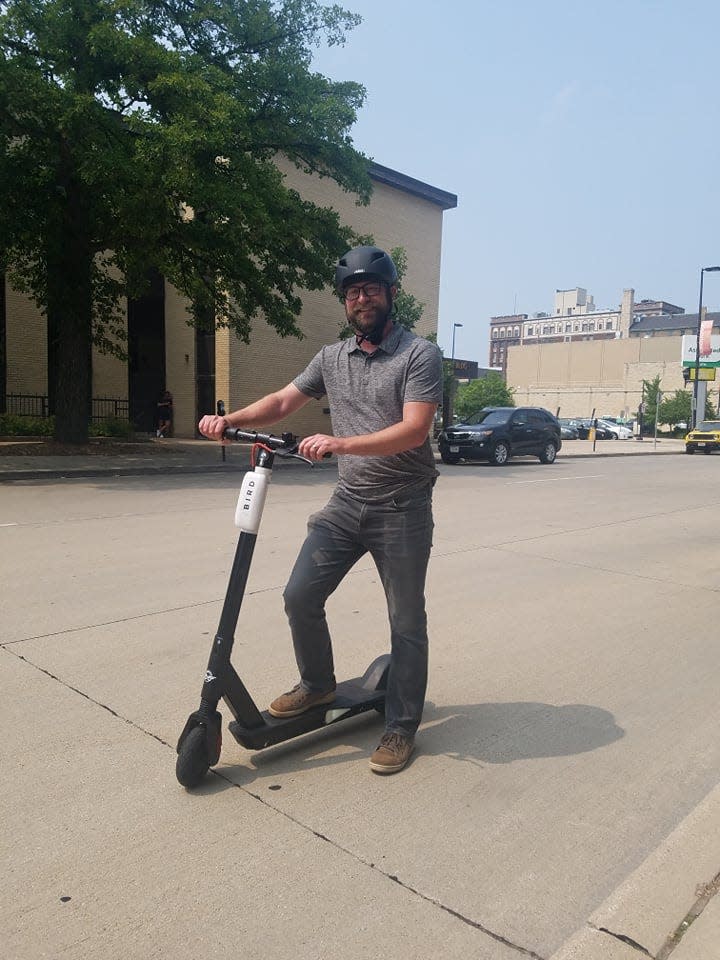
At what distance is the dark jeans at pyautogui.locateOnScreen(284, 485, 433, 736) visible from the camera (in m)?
3.23

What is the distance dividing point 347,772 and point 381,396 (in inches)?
60.5

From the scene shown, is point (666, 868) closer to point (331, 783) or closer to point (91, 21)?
point (331, 783)

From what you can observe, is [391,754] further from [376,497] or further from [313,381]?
[313,381]

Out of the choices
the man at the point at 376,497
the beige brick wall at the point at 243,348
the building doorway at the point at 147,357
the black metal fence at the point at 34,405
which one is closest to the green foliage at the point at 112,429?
the black metal fence at the point at 34,405

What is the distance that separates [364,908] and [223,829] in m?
0.63

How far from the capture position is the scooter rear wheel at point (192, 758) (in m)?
2.96

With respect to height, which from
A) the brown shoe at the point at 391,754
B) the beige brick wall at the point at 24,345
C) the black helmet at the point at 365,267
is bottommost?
the brown shoe at the point at 391,754

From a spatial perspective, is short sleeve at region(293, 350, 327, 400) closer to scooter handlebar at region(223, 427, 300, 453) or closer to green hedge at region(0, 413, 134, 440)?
scooter handlebar at region(223, 427, 300, 453)

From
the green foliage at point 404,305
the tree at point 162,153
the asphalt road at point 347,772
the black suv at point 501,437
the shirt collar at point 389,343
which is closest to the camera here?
the asphalt road at point 347,772

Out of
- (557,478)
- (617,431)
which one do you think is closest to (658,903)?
(557,478)

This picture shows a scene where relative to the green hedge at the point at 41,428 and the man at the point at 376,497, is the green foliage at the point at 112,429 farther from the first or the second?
the man at the point at 376,497

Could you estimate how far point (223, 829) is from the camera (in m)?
2.77

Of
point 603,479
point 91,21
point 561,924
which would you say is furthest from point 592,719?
point 91,21

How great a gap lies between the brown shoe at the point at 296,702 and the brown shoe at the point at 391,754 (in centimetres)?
33
